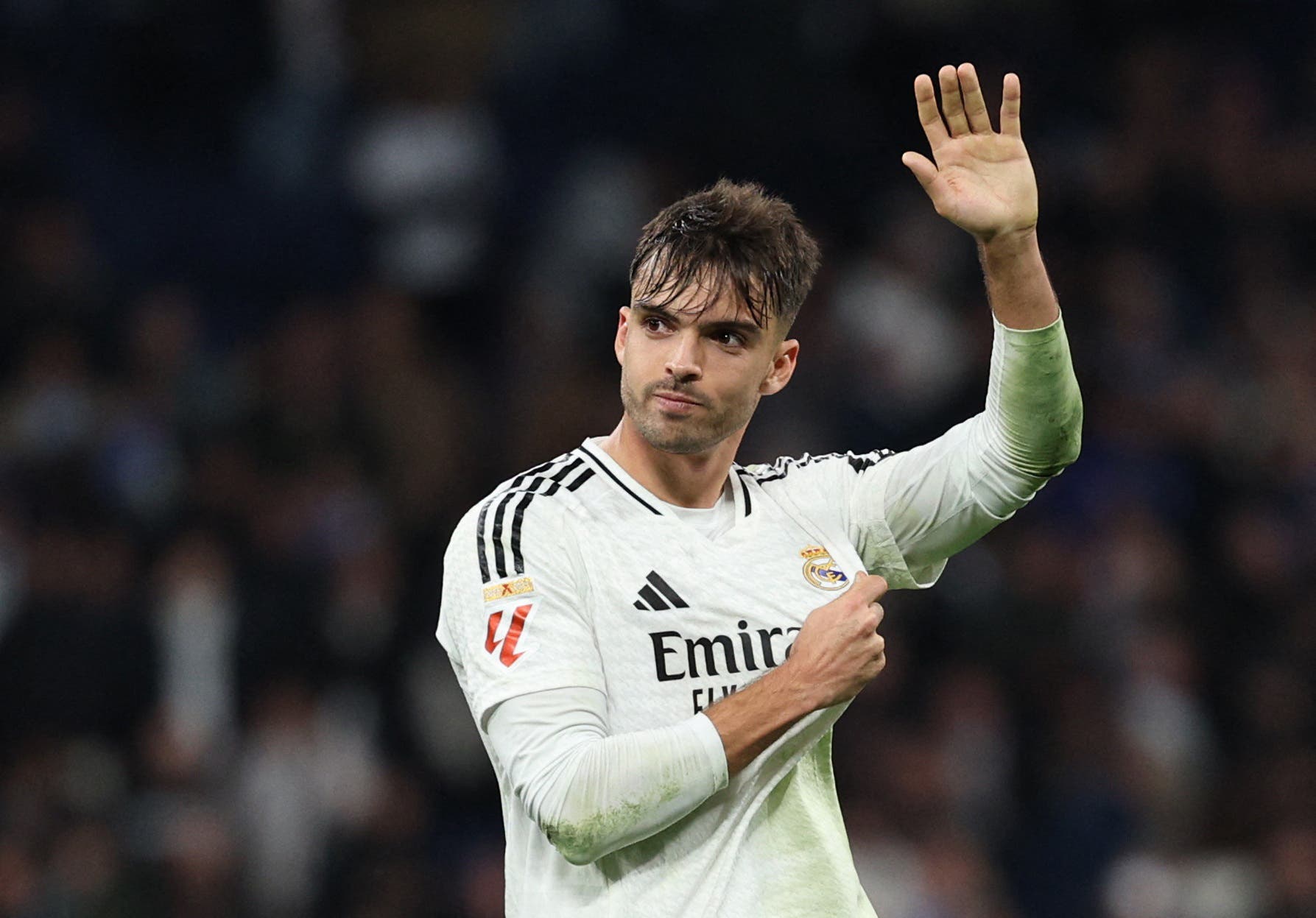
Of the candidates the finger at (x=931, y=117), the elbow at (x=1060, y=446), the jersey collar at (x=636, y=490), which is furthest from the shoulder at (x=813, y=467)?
the finger at (x=931, y=117)

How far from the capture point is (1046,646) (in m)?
8.51

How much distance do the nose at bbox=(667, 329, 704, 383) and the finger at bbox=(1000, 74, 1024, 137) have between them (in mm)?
739

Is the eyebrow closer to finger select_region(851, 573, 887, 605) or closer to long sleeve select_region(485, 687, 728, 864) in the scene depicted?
finger select_region(851, 573, 887, 605)

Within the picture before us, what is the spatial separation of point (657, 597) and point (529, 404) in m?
5.70

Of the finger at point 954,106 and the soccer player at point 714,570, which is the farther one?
the finger at point 954,106

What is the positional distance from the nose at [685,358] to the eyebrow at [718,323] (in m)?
0.04

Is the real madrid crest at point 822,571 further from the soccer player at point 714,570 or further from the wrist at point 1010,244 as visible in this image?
the wrist at point 1010,244

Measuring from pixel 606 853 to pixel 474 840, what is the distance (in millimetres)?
4688

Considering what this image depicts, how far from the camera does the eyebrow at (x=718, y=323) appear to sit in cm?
353

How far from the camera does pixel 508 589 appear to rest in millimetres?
3324

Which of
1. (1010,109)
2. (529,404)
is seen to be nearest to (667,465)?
(1010,109)

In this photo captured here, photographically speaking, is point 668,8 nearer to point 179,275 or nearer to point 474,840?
point 179,275

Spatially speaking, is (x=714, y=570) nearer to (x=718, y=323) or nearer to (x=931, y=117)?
(x=718, y=323)

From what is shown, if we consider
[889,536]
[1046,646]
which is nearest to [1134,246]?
[1046,646]
